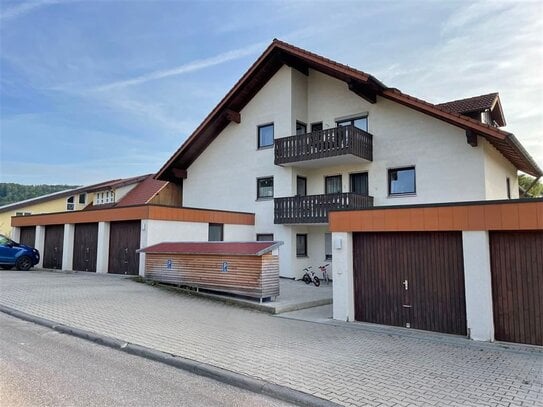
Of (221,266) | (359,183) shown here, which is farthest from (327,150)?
(221,266)

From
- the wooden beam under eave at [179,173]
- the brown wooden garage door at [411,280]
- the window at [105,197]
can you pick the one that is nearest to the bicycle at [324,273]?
the brown wooden garage door at [411,280]

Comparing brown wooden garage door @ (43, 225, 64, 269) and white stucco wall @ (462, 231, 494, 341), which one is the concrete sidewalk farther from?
brown wooden garage door @ (43, 225, 64, 269)

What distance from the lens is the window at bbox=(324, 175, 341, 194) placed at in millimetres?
20645

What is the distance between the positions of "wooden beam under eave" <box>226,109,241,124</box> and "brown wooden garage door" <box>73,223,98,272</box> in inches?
368

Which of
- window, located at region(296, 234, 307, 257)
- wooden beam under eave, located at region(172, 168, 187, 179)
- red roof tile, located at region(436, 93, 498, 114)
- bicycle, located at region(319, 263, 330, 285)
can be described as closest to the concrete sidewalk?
bicycle, located at region(319, 263, 330, 285)

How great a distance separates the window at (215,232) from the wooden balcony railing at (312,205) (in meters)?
2.87

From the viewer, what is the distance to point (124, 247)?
60.8 ft

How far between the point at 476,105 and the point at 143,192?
945 inches

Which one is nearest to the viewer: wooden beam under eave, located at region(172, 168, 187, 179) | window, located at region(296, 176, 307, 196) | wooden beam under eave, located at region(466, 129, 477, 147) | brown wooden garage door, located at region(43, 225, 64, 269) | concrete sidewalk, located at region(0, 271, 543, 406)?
concrete sidewalk, located at region(0, 271, 543, 406)

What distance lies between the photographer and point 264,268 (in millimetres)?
12000

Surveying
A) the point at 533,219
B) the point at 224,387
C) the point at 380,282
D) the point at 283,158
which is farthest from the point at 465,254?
the point at 283,158

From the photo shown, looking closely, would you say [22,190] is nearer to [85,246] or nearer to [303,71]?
[85,246]

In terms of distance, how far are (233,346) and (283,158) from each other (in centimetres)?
1414

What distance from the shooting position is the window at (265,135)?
889 inches
